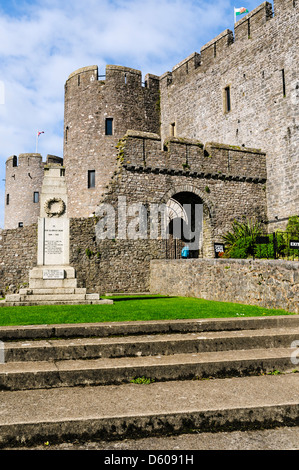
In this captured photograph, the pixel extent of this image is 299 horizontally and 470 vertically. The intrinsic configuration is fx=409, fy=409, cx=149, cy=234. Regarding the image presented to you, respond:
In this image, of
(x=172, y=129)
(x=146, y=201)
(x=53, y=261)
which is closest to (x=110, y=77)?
(x=172, y=129)

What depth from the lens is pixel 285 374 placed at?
475cm

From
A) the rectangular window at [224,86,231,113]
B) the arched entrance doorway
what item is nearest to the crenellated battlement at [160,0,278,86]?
the rectangular window at [224,86,231,113]

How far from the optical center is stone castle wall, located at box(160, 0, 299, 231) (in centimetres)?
1889

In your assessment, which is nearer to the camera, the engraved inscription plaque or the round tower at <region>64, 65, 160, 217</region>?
the engraved inscription plaque

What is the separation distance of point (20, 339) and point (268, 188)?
1762cm

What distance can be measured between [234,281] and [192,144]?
33.3 ft

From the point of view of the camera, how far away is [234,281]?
11.4 meters

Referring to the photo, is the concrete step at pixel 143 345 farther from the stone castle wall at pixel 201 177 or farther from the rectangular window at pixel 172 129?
the rectangular window at pixel 172 129

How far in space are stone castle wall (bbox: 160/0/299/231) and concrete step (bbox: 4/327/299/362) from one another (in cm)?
1435

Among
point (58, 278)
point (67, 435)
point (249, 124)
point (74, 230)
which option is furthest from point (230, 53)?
point (67, 435)

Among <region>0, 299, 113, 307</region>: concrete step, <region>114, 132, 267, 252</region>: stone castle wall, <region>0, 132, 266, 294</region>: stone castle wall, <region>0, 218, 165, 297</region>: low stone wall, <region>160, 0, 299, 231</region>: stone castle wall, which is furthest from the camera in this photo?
<region>160, 0, 299, 231</region>: stone castle wall

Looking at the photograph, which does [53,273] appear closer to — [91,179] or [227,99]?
[91,179]

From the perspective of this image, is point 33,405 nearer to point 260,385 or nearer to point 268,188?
point 260,385

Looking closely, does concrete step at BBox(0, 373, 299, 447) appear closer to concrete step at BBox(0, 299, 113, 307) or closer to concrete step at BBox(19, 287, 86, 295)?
concrete step at BBox(0, 299, 113, 307)
